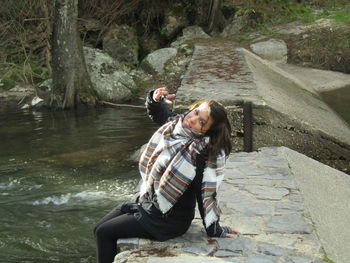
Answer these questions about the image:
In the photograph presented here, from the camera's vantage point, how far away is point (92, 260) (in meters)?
5.10

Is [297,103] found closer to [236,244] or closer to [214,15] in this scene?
[236,244]

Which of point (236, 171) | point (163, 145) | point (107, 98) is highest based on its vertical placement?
point (163, 145)

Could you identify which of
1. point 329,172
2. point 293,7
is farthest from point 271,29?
point 329,172

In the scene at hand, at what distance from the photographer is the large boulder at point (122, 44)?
16.8 meters

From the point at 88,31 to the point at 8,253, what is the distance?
1358 cm

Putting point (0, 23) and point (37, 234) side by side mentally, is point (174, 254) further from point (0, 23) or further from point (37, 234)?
point (0, 23)

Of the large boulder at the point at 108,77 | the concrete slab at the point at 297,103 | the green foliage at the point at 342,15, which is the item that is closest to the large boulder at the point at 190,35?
the large boulder at the point at 108,77

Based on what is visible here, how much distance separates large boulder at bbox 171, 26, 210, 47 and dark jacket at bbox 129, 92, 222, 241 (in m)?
13.9

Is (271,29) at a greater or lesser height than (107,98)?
greater

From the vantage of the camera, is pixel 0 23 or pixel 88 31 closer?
pixel 0 23

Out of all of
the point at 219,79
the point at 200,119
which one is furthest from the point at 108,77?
the point at 200,119

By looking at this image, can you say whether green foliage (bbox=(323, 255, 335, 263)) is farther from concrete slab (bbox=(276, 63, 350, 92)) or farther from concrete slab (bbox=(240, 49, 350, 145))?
concrete slab (bbox=(276, 63, 350, 92))

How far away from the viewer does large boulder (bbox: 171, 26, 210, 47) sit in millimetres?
17484

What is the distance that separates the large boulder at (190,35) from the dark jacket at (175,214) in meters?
13.9
